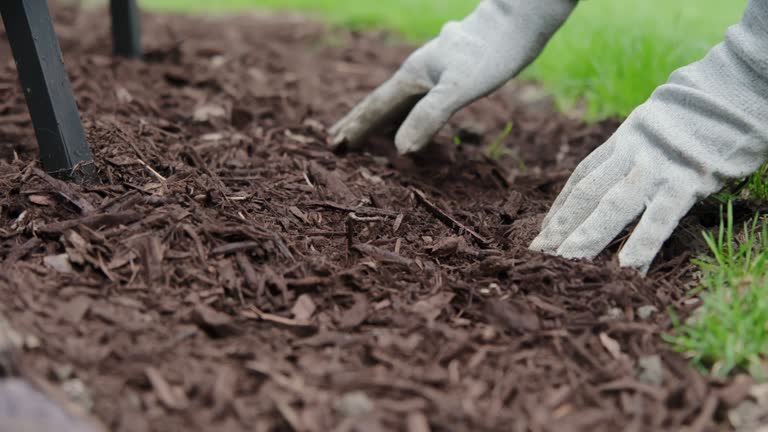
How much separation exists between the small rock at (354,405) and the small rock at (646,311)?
79 centimetres

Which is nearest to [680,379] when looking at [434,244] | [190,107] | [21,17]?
[434,244]

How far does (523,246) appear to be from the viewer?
2152 millimetres

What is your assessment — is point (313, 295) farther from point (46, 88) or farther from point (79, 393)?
point (46, 88)

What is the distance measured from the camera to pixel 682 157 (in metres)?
2.00

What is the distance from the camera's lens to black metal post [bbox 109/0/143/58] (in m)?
3.59

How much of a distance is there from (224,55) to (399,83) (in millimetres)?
1854

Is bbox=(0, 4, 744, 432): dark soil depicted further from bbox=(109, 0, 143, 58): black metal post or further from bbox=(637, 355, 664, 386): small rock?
bbox=(109, 0, 143, 58): black metal post

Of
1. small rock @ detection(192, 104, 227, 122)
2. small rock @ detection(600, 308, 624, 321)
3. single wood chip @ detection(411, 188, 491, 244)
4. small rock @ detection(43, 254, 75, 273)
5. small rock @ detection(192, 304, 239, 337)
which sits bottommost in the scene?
small rock @ detection(600, 308, 624, 321)

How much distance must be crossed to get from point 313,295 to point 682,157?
1.14m

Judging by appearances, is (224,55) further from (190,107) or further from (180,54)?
(190,107)

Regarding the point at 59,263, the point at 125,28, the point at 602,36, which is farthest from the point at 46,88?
the point at 602,36

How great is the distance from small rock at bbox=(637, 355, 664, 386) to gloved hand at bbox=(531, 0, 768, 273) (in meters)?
0.39

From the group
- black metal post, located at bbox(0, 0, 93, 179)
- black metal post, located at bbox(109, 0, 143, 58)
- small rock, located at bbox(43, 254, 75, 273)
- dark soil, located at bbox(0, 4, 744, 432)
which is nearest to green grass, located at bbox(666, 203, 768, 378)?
dark soil, located at bbox(0, 4, 744, 432)

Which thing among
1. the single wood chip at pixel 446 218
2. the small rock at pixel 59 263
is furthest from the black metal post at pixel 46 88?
the single wood chip at pixel 446 218
